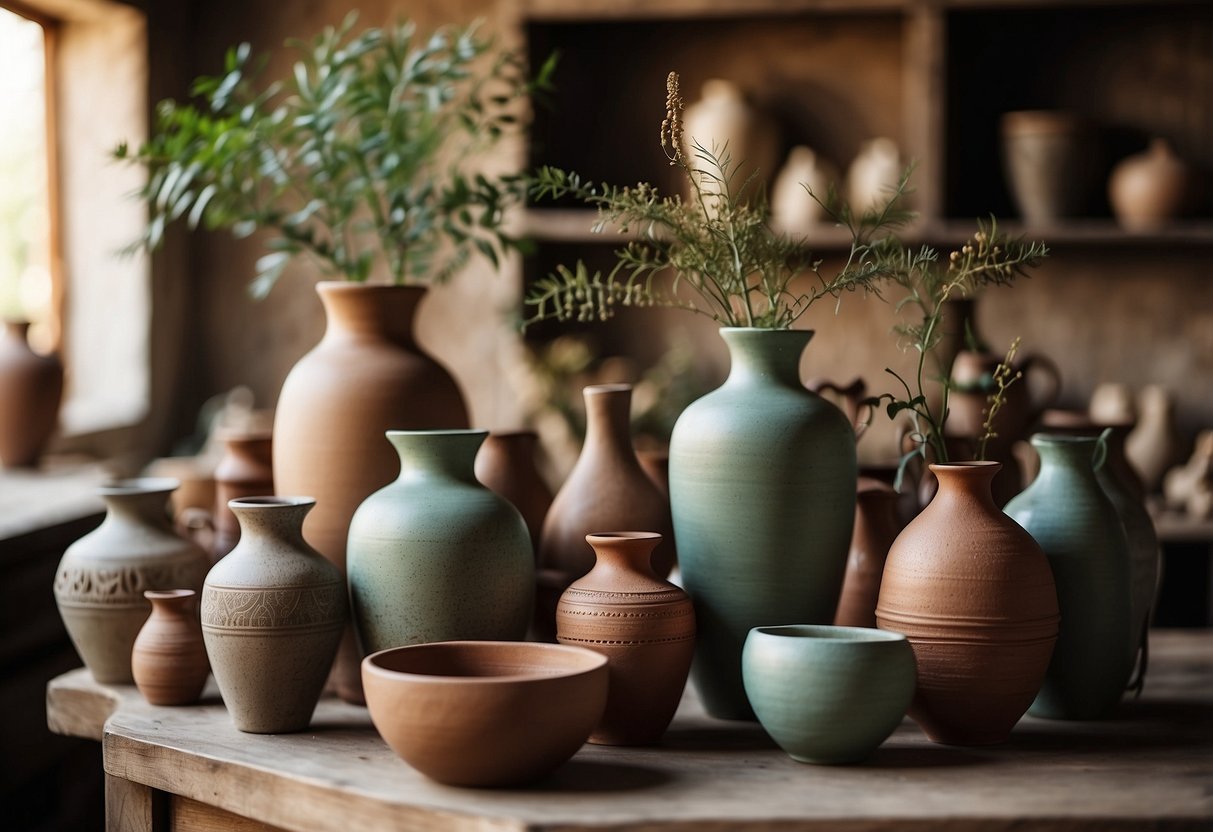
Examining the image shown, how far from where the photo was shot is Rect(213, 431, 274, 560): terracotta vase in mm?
1566

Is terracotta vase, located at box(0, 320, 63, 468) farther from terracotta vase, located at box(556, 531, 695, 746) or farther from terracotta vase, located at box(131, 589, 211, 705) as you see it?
terracotta vase, located at box(556, 531, 695, 746)

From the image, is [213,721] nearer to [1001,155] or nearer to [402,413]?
[402,413]

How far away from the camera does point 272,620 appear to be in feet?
3.94

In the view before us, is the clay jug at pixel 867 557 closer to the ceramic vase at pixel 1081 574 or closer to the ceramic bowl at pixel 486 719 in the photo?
the ceramic vase at pixel 1081 574

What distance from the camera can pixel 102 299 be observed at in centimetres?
328

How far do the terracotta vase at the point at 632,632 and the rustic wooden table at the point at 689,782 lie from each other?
3 centimetres

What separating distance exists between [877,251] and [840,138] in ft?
7.70

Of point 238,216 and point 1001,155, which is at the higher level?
point 1001,155

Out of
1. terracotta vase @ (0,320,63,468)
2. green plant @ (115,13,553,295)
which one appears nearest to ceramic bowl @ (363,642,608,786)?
green plant @ (115,13,553,295)

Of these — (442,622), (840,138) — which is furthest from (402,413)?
(840,138)

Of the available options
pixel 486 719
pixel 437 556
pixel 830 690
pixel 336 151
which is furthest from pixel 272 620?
pixel 336 151

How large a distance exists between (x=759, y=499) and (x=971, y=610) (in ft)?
0.75

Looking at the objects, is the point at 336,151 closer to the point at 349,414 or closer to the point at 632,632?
the point at 349,414

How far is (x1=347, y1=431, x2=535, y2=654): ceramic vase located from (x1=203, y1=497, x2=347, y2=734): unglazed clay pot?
0.04 metres
